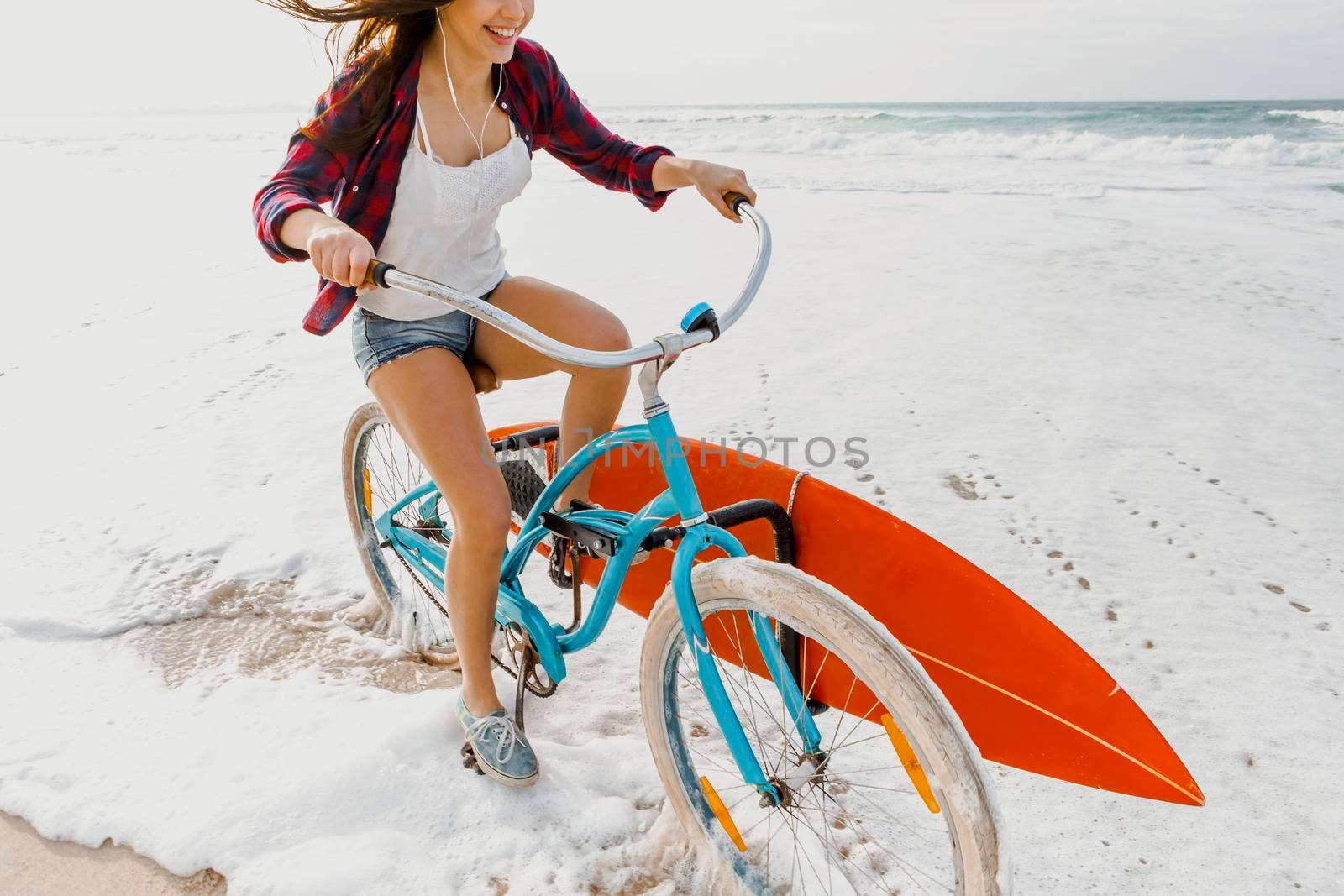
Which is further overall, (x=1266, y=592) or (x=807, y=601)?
(x=1266, y=592)

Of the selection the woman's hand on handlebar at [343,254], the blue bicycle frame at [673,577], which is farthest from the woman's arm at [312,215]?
the blue bicycle frame at [673,577]

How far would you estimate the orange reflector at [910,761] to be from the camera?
136cm

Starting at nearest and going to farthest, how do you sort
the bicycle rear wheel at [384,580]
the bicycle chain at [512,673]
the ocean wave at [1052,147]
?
the bicycle chain at [512,673] → the bicycle rear wheel at [384,580] → the ocean wave at [1052,147]

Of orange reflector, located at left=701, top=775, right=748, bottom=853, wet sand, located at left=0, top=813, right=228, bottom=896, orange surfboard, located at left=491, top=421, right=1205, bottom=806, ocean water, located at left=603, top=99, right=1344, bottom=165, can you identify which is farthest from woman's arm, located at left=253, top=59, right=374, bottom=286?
ocean water, located at left=603, top=99, right=1344, bottom=165

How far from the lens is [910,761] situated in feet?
4.46

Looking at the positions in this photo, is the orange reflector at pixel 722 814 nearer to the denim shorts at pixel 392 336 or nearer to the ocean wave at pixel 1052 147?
the denim shorts at pixel 392 336

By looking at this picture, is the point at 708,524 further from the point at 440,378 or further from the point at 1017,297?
the point at 1017,297

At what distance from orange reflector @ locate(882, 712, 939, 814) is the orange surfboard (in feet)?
0.95

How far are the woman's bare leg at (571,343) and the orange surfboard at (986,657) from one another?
0.43 m

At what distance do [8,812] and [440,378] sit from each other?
1.42 meters

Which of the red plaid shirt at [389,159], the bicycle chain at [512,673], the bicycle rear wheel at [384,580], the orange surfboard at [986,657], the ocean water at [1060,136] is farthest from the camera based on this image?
the ocean water at [1060,136]

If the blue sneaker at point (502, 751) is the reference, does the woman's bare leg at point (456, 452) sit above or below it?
above

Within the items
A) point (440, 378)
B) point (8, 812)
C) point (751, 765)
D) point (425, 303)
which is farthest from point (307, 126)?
point (8, 812)

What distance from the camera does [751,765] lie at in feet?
5.24
